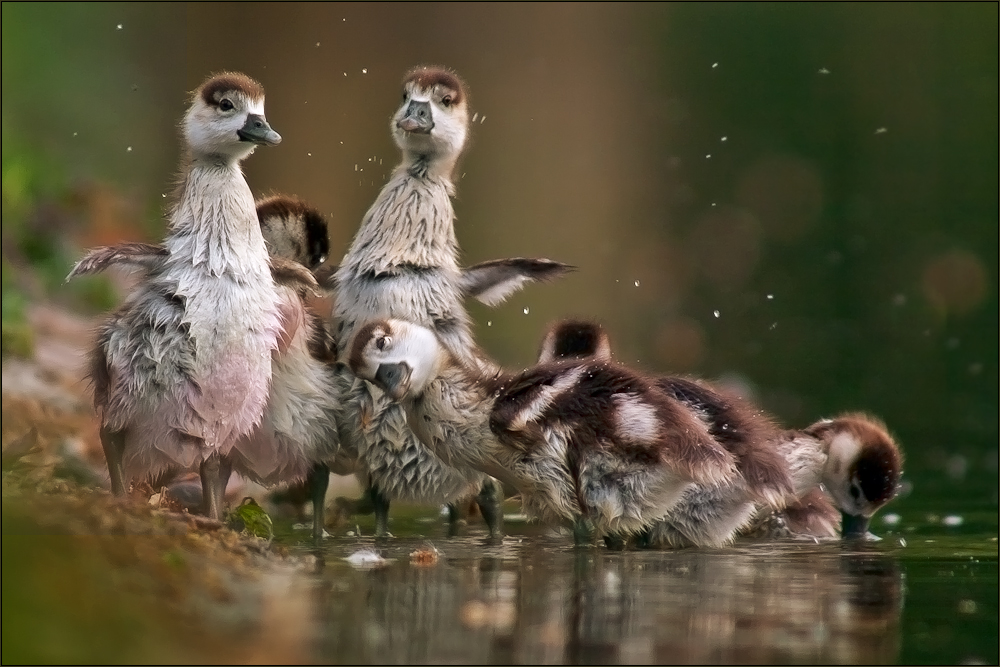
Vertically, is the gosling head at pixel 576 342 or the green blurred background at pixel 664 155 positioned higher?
the green blurred background at pixel 664 155

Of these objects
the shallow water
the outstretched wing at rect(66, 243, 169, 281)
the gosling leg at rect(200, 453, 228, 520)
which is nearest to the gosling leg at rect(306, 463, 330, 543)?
the shallow water

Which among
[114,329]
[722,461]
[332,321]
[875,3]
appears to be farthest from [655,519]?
[875,3]

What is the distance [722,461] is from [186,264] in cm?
234

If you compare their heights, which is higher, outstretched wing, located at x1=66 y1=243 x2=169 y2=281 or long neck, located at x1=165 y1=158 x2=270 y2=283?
long neck, located at x1=165 y1=158 x2=270 y2=283

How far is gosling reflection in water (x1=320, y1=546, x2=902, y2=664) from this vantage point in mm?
3771

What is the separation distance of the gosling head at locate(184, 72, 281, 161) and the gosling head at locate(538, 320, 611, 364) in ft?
5.60

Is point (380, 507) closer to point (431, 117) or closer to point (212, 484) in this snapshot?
point (212, 484)

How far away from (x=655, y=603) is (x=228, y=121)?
2835 mm

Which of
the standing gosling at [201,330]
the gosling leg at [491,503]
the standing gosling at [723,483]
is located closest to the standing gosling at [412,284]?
the gosling leg at [491,503]

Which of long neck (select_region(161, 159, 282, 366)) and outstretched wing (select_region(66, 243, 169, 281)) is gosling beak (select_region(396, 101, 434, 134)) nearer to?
long neck (select_region(161, 159, 282, 366))

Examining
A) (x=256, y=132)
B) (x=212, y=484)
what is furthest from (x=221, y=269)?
(x=212, y=484)

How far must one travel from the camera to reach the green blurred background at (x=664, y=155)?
12.7m

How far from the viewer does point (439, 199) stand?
6898 mm

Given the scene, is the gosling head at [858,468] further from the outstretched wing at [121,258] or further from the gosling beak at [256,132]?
the outstretched wing at [121,258]
